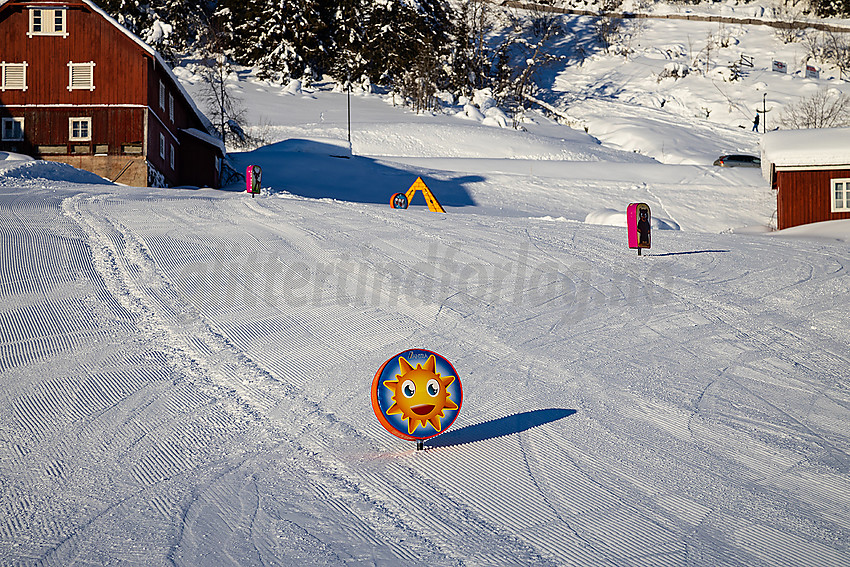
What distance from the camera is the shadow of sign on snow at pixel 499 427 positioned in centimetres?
608

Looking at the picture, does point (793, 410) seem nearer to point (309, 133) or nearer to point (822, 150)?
point (822, 150)

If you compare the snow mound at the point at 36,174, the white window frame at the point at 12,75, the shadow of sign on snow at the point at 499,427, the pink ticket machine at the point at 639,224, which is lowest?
the shadow of sign on snow at the point at 499,427

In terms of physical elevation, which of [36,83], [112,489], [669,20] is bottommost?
[112,489]

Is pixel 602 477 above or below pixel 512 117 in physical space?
below

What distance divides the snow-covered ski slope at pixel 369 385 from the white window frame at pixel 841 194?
811cm

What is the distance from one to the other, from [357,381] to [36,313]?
156 inches

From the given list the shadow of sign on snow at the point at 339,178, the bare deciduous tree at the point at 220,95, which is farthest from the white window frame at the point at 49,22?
the bare deciduous tree at the point at 220,95

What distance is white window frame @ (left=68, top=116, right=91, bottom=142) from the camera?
1056 inches

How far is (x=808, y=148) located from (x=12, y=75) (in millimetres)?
24885

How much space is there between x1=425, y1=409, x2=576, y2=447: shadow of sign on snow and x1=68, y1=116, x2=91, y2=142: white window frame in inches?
949

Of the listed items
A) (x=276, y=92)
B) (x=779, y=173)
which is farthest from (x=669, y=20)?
(x=779, y=173)

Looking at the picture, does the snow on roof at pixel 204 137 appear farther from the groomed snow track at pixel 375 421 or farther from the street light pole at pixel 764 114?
the street light pole at pixel 764 114

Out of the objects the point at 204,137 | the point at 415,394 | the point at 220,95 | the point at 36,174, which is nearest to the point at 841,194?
the point at 204,137

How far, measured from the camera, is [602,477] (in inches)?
212
